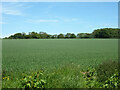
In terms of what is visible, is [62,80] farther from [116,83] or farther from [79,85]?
[116,83]

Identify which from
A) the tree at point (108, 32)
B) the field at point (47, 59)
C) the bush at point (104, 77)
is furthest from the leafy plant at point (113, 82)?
the tree at point (108, 32)

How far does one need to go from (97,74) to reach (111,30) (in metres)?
37.1

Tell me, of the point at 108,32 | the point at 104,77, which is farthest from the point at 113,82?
the point at 108,32

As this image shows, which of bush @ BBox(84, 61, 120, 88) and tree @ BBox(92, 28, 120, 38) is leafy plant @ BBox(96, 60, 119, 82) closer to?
bush @ BBox(84, 61, 120, 88)

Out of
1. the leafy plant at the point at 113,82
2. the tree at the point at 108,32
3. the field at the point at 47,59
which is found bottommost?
the leafy plant at the point at 113,82

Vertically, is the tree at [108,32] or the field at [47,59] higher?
the tree at [108,32]

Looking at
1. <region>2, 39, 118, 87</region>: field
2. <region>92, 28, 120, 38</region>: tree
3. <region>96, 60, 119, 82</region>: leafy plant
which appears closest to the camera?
<region>96, 60, 119, 82</region>: leafy plant

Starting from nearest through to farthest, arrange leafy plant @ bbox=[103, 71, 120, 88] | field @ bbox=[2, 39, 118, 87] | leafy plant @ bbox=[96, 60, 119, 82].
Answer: leafy plant @ bbox=[103, 71, 120, 88], leafy plant @ bbox=[96, 60, 119, 82], field @ bbox=[2, 39, 118, 87]

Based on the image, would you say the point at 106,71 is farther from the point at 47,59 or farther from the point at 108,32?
the point at 108,32

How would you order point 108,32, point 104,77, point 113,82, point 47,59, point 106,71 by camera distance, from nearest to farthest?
point 113,82 < point 104,77 < point 106,71 < point 47,59 < point 108,32

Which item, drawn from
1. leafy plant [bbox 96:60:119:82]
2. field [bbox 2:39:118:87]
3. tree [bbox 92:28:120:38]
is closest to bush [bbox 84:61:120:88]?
leafy plant [bbox 96:60:119:82]

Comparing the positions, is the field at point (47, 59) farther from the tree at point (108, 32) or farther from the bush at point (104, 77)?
the tree at point (108, 32)

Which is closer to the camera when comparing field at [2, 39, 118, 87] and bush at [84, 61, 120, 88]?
bush at [84, 61, 120, 88]

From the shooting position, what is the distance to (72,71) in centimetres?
498
